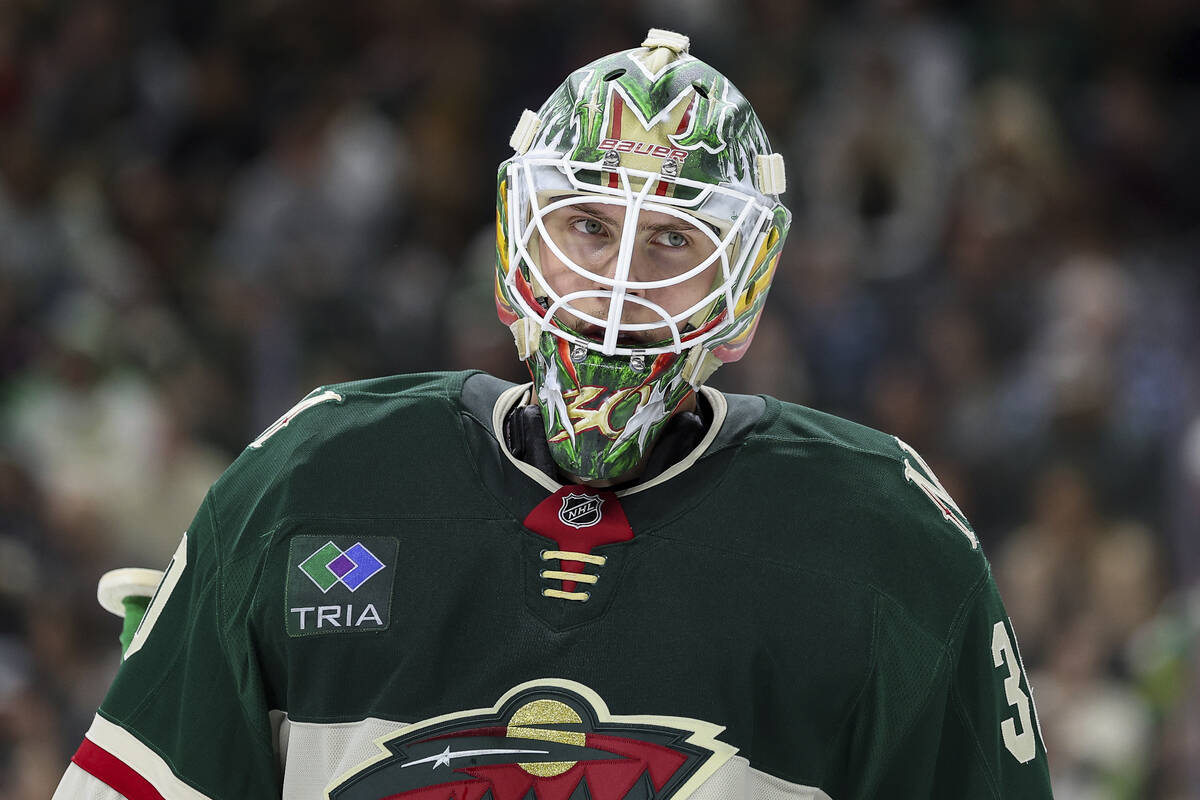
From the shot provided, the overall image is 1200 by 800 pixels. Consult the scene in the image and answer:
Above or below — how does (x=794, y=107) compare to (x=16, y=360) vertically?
above

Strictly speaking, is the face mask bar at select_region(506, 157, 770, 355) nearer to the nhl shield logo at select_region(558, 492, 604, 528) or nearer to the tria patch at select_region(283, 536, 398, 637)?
the nhl shield logo at select_region(558, 492, 604, 528)

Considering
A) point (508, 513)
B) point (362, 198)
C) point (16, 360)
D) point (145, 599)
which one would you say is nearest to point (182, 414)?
point (16, 360)

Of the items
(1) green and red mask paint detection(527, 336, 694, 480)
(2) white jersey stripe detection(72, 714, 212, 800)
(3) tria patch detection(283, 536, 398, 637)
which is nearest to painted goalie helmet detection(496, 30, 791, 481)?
(1) green and red mask paint detection(527, 336, 694, 480)

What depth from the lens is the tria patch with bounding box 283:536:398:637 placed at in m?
1.86

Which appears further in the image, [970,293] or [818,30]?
[818,30]

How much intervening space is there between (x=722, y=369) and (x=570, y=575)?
2844 millimetres

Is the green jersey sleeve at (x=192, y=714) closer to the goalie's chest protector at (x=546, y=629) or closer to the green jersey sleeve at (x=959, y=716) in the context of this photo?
the goalie's chest protector at (x=546, y=629)

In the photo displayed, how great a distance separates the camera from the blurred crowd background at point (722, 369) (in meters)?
4.52

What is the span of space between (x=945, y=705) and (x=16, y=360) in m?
3.90

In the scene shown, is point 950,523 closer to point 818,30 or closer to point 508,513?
point 508,513

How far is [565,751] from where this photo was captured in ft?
5.97

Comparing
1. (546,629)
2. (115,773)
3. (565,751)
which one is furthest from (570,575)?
(115,773)

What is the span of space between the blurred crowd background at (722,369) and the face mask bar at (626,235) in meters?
2.76

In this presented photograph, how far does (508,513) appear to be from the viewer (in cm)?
189
